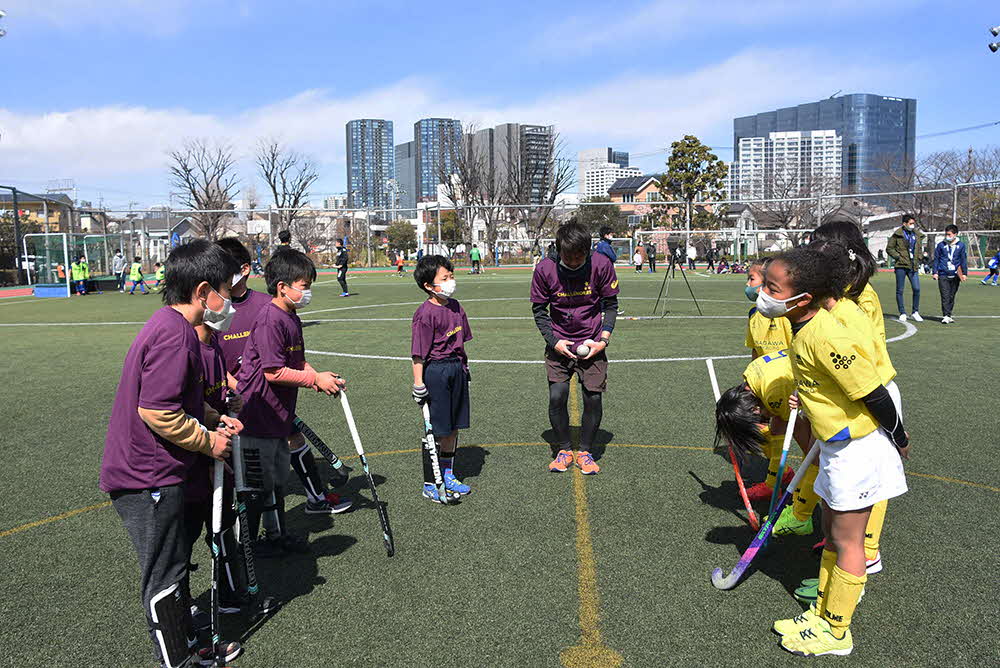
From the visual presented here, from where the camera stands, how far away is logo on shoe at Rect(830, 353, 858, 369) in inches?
126

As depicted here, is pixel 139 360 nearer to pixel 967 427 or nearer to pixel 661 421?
pixel 661 421

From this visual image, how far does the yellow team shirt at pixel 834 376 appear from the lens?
10.5 feet

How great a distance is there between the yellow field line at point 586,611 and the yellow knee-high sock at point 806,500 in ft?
4.42

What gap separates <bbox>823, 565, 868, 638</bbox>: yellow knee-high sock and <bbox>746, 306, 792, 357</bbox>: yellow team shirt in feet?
7.33

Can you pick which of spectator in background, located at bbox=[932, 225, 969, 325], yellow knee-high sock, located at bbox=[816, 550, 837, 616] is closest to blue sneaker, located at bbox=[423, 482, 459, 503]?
yellow knee-high sock, located at bbox=[816, 550, 837, 616]

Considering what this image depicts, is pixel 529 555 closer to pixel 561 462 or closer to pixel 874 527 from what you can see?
pixel 561 462

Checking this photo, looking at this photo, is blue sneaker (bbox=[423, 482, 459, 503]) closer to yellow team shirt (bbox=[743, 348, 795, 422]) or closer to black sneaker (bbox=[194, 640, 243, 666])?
black sneaker (bbox=[194, 640, 243, 666])

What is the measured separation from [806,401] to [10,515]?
5401mm

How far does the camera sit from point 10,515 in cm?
539

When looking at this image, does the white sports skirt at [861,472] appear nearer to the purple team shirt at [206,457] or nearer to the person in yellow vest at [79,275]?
the purple team shirt at [206,457]

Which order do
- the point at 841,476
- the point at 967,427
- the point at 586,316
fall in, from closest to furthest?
the point at 841,476, the point at 586,316, the point at 967,427

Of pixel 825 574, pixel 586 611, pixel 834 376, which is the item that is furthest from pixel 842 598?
pixel 586 611

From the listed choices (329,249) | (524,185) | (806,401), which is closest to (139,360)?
(806,401)

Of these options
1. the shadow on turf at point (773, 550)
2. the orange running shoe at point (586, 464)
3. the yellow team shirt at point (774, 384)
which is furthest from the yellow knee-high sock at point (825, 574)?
the orange running shoe at point (586, 464)
